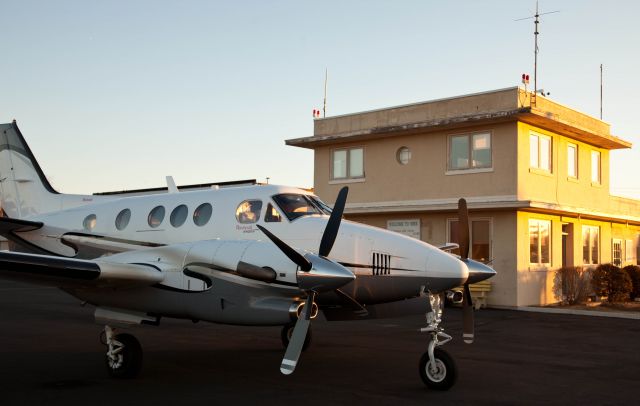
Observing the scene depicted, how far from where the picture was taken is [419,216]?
24.9 meters

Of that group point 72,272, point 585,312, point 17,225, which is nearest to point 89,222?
point 17,225

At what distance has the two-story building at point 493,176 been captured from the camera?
22766mm

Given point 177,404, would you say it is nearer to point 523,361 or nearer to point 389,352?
point 389,352

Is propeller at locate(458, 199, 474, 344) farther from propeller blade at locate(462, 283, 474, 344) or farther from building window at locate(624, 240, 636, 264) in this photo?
building window at locate(624, 240, 636, 264)

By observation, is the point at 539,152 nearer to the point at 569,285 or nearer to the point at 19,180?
the point at 569,285

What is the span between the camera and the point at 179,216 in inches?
468

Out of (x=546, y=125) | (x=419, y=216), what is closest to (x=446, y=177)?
(x=419, y=216)

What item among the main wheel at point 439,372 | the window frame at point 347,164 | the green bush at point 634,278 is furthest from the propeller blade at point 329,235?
the green bush at point 634,278

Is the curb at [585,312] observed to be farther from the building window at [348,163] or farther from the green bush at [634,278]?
the building window at [348,163]

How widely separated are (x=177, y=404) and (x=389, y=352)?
17.9 ft

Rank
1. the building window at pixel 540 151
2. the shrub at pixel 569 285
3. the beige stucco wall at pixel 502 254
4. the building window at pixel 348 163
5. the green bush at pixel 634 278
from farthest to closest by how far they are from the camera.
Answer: the building window at pixel 348 163, the green bush at pixel 634 278, the shrub at pixel 569 285, the building window at pixel 540 151, the beige stucco wall at pixel 502 254

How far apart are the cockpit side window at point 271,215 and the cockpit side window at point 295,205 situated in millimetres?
107

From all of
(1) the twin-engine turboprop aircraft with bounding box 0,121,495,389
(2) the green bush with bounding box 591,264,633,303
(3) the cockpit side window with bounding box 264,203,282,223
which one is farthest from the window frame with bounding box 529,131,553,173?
(3) the cockpit side window with bounding box 264,203,282,223

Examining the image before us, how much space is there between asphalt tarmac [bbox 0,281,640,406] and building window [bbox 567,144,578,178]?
901 centimetres
